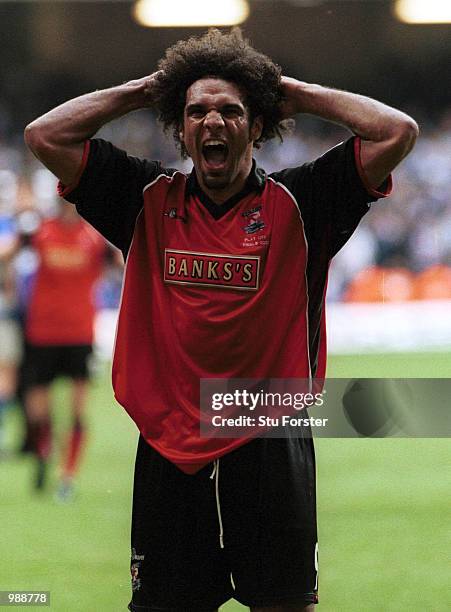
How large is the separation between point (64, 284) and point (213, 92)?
12.7ft

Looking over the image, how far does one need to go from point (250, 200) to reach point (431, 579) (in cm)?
222

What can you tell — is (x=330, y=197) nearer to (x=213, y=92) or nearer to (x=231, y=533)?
(x=213, y=92)

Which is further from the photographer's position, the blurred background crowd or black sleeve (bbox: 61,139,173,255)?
the blurred background crowd

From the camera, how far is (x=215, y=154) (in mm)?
2566

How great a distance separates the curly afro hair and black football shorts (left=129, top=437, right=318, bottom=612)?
2.64 ft

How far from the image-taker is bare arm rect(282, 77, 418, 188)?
252 centimetres

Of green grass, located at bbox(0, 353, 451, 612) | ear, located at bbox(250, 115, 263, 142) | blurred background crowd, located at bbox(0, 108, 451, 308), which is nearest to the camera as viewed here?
ear, located at bbox(250, 115, 263, 142)

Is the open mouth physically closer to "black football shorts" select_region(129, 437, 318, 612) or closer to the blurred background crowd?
"black football shorts" select_region(129, 437, 318, 612)

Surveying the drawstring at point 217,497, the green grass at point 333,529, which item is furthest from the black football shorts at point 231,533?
the green grass at point 333,529

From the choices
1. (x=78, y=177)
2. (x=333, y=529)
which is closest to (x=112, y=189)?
(x=78, y=177)

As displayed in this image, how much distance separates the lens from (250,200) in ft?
8.66

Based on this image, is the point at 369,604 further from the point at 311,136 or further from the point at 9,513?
the point at 311,136

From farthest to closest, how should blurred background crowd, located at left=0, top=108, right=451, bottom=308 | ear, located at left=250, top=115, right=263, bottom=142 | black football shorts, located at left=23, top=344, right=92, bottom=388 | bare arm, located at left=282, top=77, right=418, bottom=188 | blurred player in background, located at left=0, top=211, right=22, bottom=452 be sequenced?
blurred background crowd, located at left=0, top=108, right=451, bottom=308
black football shorts, located at left=23, top=344, right=92, bottom=388
blurred player in background, located at left=0, top=211, right=22, bottom=452
ear, located at left=250, top=115, right=263, bottom=142
bare arm, located at left=282, top=77, right=418, bottom=188

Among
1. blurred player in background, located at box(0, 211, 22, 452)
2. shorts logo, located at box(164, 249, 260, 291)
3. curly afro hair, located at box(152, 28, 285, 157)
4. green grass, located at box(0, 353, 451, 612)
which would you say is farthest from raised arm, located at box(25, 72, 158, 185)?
blurred player in background, located at box(0, 211, 22, 452)
